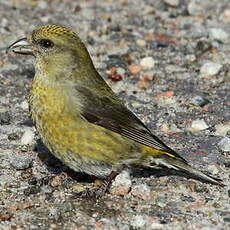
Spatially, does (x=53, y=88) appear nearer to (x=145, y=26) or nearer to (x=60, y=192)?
(x=60, y=192)

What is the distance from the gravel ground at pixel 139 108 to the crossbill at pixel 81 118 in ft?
0.70

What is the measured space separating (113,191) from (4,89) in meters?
2.71

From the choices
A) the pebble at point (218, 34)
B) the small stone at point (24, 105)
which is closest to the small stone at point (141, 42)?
the pebble at point (218, 34)

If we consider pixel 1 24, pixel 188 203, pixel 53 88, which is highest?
pixel 53 88

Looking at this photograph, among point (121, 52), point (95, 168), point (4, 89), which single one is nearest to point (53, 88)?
point (95, 168)

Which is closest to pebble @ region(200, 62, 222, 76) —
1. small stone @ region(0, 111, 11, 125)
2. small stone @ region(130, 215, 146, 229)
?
small stone @ region(0, 111, 11, 125)

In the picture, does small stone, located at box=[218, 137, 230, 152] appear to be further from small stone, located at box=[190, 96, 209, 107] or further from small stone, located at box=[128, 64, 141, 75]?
small stone, located at box=[128, 64, 141, 75]

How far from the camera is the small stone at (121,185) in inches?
225

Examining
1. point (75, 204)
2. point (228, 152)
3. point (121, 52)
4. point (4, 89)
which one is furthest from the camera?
point (121, 52)

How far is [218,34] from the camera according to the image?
9547 mm

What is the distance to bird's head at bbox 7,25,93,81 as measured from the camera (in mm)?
5902

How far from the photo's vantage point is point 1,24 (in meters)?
9.90

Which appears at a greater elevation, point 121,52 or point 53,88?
point 53,88

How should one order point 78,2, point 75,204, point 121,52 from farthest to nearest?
point 78,2, point 121,52, point 75,204
